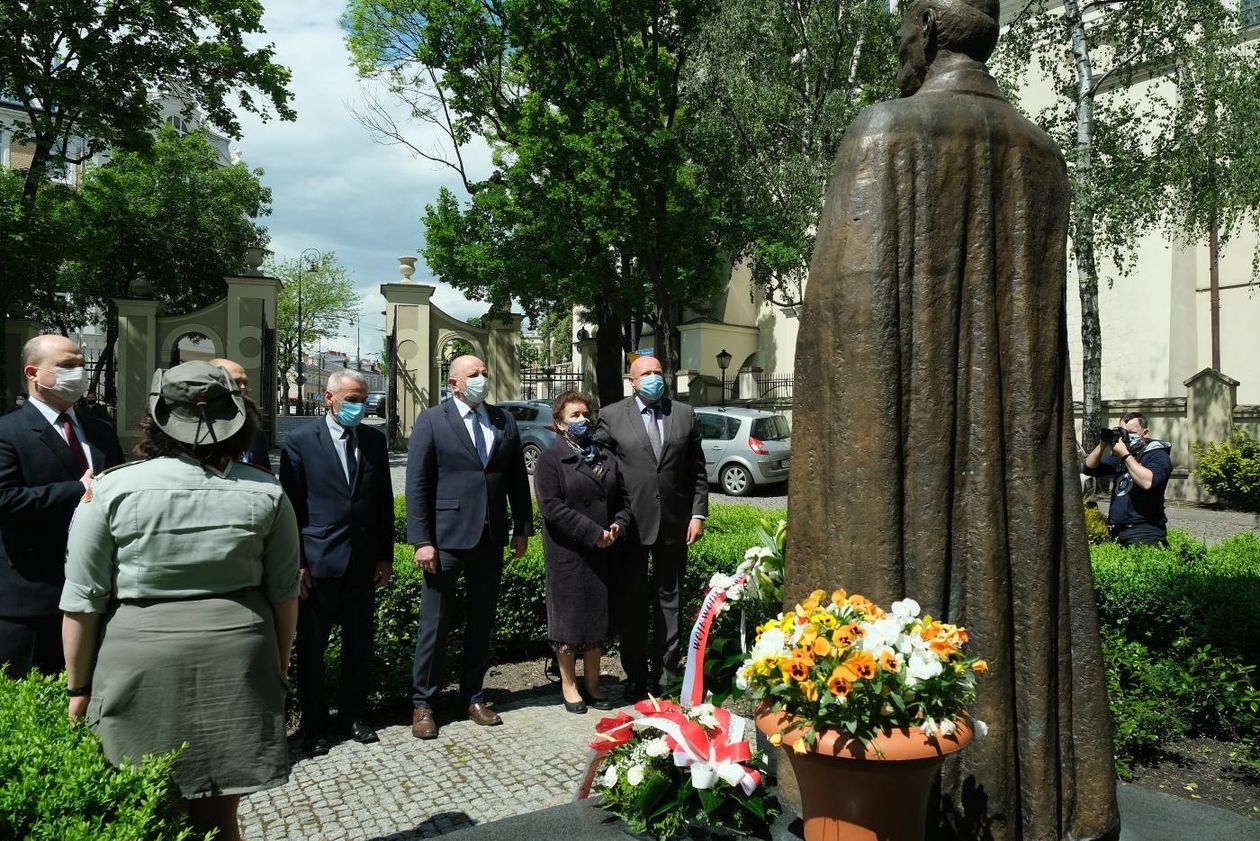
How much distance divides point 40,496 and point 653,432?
337 cm

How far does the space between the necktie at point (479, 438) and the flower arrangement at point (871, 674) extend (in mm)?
3344

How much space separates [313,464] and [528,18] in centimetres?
1792

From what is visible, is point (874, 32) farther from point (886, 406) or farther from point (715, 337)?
point (886, 406)

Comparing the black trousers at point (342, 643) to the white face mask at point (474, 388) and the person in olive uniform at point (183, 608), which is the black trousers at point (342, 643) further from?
the person in olive uniform at point (183, 608)

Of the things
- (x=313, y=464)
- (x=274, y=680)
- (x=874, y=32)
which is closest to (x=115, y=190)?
(x=874, y=32)

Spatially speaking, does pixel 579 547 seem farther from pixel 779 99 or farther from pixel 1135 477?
pixel 779 99

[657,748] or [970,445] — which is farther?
[657,748]

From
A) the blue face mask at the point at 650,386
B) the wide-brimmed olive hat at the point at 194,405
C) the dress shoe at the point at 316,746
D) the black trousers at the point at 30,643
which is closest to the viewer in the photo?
the wide-brimmed olive hat at the point at 194,405

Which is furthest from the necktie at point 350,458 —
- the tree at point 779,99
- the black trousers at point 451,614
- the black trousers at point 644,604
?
the tree at point 779,99

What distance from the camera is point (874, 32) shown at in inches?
806

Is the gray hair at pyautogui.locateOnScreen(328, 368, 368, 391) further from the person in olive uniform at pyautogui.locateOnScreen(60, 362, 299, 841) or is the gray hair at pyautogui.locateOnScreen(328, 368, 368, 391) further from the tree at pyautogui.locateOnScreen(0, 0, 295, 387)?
the tree at pyautogui.locateOnScreen(0, 0, 295, 387)

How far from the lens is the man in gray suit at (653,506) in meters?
5.56

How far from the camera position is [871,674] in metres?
2.04

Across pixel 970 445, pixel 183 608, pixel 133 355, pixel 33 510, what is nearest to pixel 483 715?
pixel 33 510
